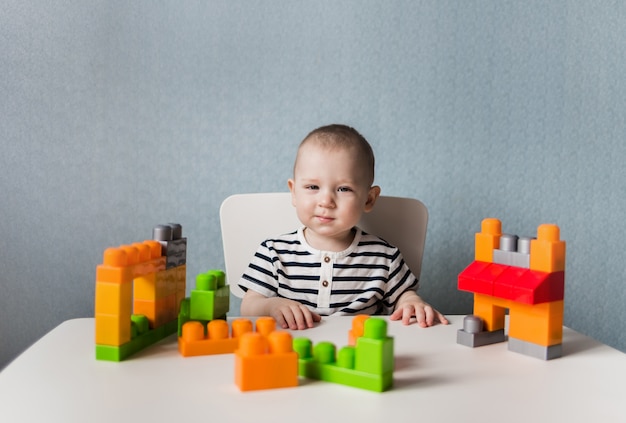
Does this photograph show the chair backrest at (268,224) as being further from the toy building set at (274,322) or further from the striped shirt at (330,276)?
the toy building set at (274,322)

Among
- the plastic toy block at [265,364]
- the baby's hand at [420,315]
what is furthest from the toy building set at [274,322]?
the baby's hand at [420,315]

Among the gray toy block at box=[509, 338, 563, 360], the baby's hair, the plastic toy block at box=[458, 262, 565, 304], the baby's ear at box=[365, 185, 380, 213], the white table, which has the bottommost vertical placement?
the white table

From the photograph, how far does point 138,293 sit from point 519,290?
1.74 feet

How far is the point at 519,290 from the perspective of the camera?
33.5 inches

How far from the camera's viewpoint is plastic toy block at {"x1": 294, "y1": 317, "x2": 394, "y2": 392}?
27.7 inches

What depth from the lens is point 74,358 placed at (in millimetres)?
809

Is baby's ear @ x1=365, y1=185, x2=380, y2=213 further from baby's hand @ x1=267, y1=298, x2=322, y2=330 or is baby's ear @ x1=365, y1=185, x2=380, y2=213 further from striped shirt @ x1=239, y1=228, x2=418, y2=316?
baby's hand @ x1=267, y1=298, x2=322, y2=330

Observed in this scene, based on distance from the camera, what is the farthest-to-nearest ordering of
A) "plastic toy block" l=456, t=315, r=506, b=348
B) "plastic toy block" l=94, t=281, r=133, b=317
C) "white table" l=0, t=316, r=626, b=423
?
"plastic toy block" l=456, t=315, r=506, b=348
"plastic toy block" l=94, t=281, r=133, b=317
"white table" l=0, t=316, r=626, b=423

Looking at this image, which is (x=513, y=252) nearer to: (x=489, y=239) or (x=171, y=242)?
(x=489, y=239)

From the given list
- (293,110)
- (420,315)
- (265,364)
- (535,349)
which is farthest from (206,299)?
(293,110)

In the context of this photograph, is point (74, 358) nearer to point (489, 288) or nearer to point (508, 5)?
point (489, 288)

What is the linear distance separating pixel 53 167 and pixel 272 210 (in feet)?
2.25

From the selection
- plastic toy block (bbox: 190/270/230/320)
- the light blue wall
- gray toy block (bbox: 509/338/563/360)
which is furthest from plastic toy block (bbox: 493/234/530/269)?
the light blue wall

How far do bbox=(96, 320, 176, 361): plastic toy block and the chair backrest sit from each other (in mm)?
519
